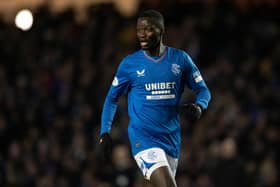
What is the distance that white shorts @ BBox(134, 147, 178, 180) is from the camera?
736cm

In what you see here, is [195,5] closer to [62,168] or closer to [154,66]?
[62,168]

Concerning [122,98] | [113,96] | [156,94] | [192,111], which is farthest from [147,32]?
[122,98]

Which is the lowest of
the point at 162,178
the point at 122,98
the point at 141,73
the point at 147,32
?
the point at 122,98

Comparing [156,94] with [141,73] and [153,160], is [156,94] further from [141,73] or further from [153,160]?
[153,160]

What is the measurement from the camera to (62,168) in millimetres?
13789

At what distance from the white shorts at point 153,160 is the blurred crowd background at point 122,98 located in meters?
4.50

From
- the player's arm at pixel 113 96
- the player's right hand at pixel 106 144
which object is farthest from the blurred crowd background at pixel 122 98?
the player's right hand at pixel 106 144

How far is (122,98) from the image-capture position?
1420 centimetres

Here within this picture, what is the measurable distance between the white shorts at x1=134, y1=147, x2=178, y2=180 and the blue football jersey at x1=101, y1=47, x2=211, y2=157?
6 cm

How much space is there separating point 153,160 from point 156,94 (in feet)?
2.05

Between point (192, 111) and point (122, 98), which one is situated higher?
point (192, 111)

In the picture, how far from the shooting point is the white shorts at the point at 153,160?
736 centimetres

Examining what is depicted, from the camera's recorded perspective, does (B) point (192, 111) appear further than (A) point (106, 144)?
No

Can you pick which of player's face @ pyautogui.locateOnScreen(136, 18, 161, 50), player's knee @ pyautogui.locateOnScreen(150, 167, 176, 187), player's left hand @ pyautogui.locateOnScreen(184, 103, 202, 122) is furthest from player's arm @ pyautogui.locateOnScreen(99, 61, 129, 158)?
player's left hand @ pyautogui.locateOnScreen(184, 103, 202, 122)
